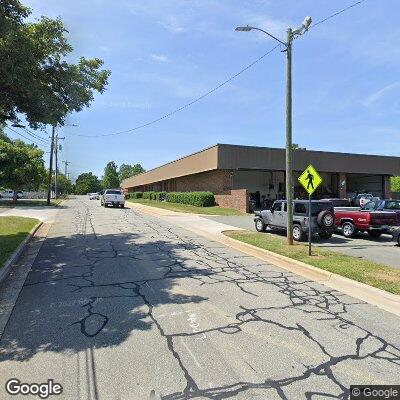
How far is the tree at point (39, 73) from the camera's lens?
9781mm

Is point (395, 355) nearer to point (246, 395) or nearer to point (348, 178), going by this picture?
point (246, 395)

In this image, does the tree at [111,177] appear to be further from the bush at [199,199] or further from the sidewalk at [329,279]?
the sidewalk at [329,279]

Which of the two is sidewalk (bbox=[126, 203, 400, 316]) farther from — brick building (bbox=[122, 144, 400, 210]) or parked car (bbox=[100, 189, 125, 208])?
parked car (bbox=[100, 189, 125, 208])

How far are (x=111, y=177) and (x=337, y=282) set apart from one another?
12944cm

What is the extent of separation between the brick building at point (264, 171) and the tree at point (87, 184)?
105753 millimetres

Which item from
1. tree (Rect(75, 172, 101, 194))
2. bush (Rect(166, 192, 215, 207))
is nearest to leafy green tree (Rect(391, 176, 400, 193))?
bush (Rect(166, 192, 215, 207))

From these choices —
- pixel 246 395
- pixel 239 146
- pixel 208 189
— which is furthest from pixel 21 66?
pixel 208 189

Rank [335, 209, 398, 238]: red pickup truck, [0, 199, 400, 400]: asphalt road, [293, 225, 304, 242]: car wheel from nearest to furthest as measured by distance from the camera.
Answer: [0, 199, 400, 400]: asphalt road < [293, 225, 304, 242]: car wheel < [335, 209, 398, 238]: red pickup truck

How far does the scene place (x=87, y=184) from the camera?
14900cm

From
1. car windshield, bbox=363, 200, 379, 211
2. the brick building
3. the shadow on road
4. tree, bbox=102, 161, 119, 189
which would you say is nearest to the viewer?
the shadow on road

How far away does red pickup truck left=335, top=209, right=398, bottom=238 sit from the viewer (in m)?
16.9

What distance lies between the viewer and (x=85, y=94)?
13711 millimetres

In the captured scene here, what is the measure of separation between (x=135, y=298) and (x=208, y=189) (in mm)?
31998

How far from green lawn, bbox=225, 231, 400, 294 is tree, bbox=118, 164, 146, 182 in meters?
137
